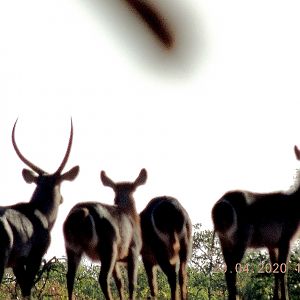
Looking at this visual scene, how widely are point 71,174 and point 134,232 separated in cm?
108

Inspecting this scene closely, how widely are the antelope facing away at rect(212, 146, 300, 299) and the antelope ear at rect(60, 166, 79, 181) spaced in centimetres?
199

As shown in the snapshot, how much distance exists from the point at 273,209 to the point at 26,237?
9.20 ft

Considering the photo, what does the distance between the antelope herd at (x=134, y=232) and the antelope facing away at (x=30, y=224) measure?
11 mm

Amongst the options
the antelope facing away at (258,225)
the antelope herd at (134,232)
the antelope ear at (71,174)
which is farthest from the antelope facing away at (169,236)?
the antelope ear at (71,174)

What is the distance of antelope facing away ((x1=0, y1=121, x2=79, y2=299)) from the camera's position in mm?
10914

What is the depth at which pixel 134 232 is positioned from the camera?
1223cm

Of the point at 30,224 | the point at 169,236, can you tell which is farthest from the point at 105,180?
the point at 30,224

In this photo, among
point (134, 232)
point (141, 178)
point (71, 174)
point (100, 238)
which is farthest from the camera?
point (141, 178)

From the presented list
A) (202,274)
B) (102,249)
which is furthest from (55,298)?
(202,274)

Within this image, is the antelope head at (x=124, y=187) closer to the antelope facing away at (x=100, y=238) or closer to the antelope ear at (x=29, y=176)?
the antelope facing away at (x=100, y=238)

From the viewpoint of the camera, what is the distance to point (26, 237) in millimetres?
11305

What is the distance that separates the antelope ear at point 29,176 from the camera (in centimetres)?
1273
